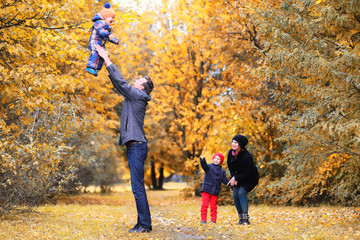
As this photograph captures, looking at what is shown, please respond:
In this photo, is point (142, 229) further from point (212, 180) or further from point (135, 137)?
point (212, 180)

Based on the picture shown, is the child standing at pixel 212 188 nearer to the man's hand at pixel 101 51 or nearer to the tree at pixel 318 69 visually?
the tree at pixel 318 69

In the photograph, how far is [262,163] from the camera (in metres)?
14.0

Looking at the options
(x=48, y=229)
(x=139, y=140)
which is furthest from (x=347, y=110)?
(x=48, y=229)

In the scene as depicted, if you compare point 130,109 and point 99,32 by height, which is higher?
point 99,32

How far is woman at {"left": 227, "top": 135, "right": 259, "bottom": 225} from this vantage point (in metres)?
7.66

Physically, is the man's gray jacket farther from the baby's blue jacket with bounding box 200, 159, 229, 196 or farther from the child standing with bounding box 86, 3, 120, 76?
the baby's blue jacket with bounding box 200, 159, 229, 196

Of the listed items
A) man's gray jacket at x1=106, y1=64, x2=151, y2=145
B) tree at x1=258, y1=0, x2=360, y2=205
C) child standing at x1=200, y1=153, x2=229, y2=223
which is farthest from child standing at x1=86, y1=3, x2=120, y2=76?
child standing at x1=200, y1=153, x2=229, y2=223

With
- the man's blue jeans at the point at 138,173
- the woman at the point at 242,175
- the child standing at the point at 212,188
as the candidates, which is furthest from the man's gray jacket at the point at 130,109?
the woman at the point at 242,175

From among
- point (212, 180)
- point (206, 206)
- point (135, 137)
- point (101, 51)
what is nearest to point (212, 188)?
point (212, 180)

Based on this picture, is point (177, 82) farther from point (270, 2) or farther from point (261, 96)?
point (270, 2)

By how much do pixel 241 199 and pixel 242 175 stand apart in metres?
0.48

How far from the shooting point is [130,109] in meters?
6.01

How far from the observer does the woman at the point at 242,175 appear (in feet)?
25.1

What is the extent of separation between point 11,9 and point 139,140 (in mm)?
2797
